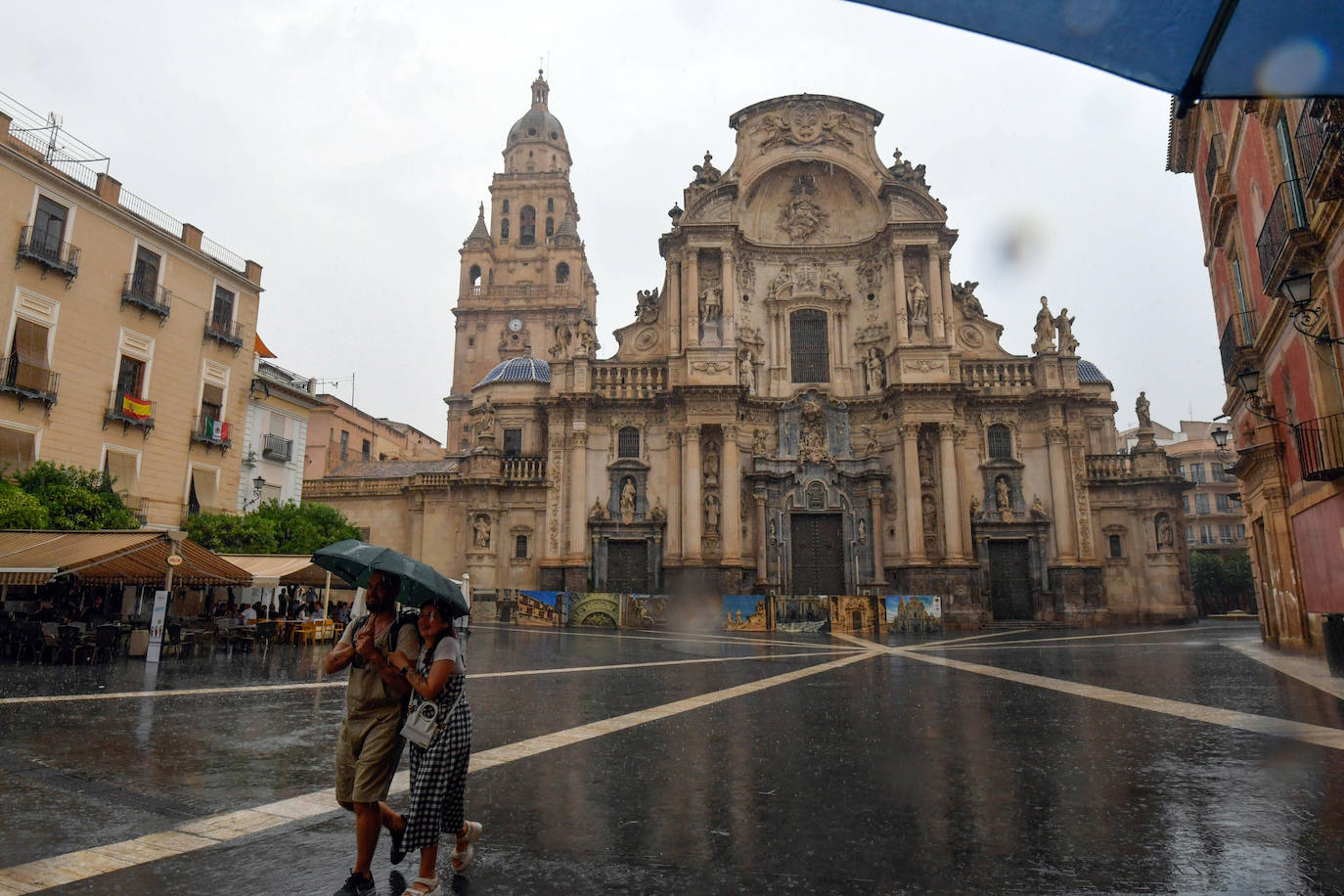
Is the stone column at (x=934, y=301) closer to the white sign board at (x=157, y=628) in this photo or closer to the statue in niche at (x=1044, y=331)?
the statue in niche at (x=1044, y=331)

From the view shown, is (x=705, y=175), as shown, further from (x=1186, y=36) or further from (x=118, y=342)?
(x=1186, y=36)

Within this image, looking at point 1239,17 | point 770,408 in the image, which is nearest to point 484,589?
point 770,408

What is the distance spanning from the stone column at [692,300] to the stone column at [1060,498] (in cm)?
1611

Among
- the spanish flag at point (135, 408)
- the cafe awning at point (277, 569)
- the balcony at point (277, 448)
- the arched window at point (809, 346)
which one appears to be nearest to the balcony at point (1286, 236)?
the cafe awning at point (277, 569)

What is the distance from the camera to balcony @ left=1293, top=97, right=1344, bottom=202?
10.2 meters

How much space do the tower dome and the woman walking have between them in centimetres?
7332

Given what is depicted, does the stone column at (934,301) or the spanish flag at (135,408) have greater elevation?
the stone column at (934,301)

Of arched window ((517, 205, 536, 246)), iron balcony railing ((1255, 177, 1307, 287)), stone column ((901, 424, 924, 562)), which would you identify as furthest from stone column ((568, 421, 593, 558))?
arched window ((517, 205, 536, 246))

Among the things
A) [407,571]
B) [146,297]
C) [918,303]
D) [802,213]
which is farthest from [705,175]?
[407,571]

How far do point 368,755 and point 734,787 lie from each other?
3.16 meters

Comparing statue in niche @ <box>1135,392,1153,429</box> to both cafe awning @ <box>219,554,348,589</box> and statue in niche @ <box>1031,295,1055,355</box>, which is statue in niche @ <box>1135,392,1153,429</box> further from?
cafe awning @ <box>219,554,348,589</box>

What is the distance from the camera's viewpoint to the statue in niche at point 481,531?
35688mm

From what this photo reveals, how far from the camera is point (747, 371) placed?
120 feet

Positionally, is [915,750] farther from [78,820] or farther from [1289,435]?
[1289,435]
